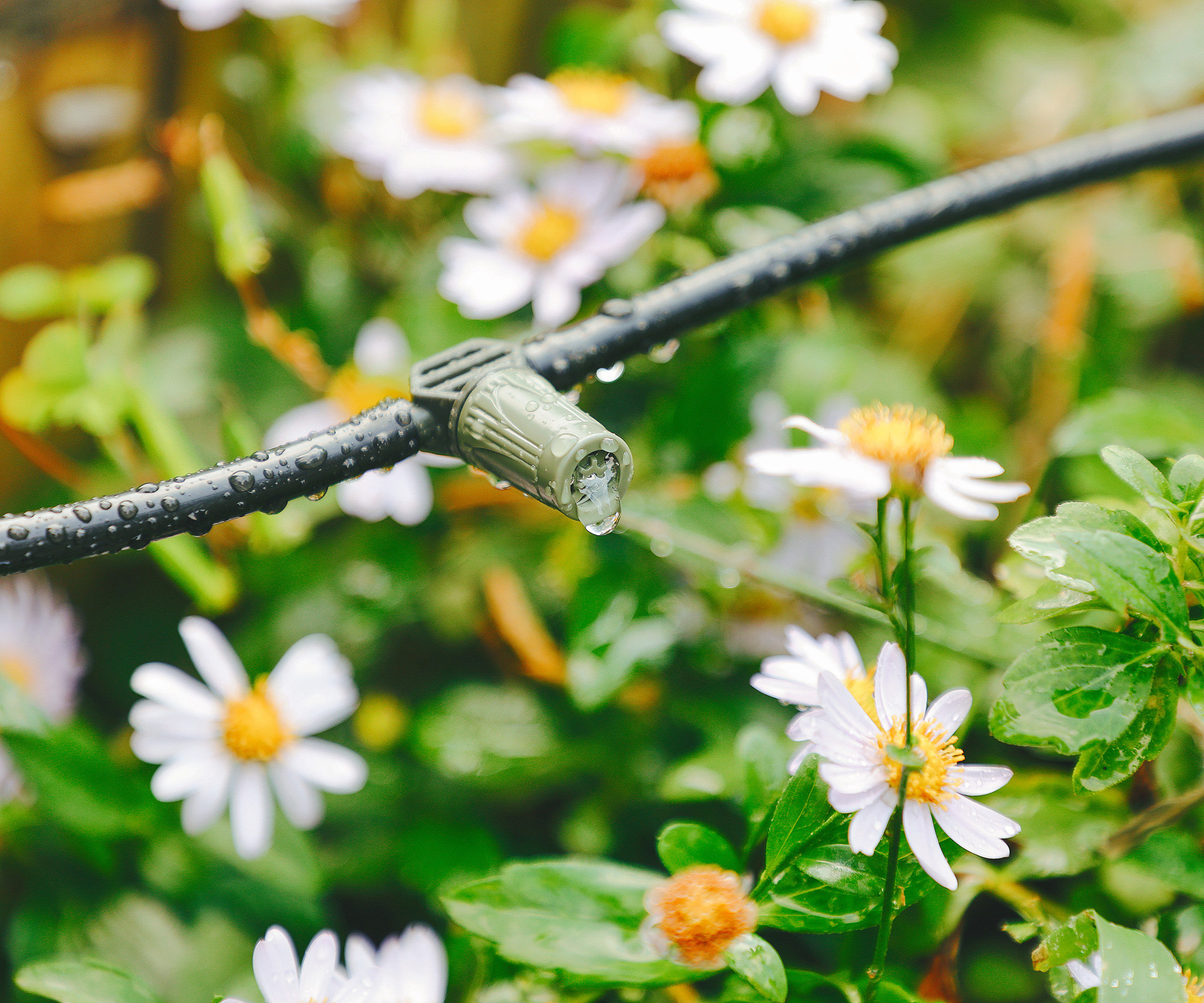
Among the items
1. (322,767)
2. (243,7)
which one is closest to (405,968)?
(322,767)

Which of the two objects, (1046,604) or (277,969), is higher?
(1046,604)

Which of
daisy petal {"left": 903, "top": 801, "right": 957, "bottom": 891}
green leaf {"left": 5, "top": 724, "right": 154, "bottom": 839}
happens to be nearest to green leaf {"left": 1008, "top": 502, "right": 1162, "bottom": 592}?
daisy petal {"left": 903, "top": 801, "right": 957, "bottom": 891}

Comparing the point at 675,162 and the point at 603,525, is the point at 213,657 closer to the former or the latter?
the point at 603,525

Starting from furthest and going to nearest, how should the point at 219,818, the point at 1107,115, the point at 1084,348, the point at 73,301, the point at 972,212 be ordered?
the point at 1107,115, the point at 1084,348, the point at 73,301, the point at 219,818, the point at 972,212

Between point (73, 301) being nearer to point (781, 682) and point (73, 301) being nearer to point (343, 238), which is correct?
point (343, 238)

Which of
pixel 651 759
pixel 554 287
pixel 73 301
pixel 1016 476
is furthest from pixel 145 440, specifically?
pixel 1016 476
